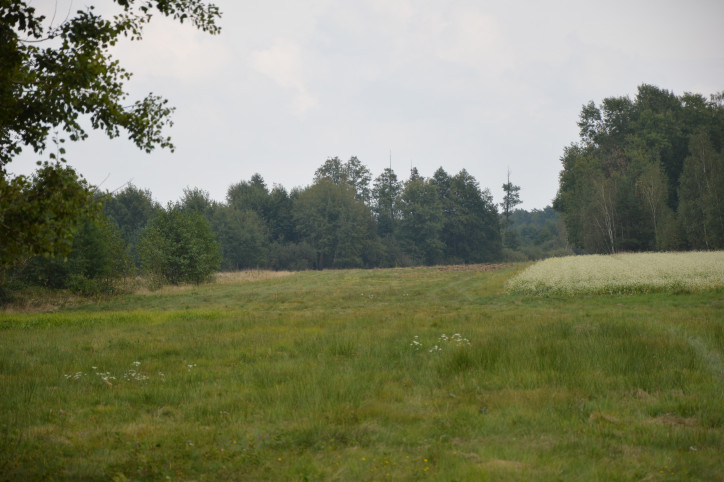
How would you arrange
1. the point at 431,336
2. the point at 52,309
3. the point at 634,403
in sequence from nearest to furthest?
the point at 634,403, the point at 431,336, the point at 52,309

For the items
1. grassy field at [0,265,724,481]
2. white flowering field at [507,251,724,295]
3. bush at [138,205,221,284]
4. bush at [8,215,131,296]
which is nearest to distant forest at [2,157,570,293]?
bush at [138,205,221,284]

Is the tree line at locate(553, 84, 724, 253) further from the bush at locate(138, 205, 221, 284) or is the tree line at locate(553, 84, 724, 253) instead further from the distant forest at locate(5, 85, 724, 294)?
the bush at locate(138, 205, 221, 284)

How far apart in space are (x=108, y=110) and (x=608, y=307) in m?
19.3

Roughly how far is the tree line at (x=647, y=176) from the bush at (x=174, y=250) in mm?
56571

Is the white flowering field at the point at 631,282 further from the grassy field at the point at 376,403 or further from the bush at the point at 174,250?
the bush at the point at 174,250

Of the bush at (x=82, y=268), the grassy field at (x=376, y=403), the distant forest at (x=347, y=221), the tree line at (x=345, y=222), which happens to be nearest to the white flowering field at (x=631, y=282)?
the grassy field at (x=376, y=403)

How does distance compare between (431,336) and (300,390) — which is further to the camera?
(431,336)

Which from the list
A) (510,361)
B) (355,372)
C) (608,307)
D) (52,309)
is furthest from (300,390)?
(52,309)

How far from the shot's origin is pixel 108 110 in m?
8.45

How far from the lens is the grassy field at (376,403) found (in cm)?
580

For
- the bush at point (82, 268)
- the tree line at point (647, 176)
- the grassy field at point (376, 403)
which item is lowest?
the grassy field at point (376, 403)

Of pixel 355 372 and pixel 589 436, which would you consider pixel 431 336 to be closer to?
pixel 355 372

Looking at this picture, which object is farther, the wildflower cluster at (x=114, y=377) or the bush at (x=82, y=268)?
the bush at (x=82, y=268)

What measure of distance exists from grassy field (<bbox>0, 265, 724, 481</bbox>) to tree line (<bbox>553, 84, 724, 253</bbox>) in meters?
58.1
